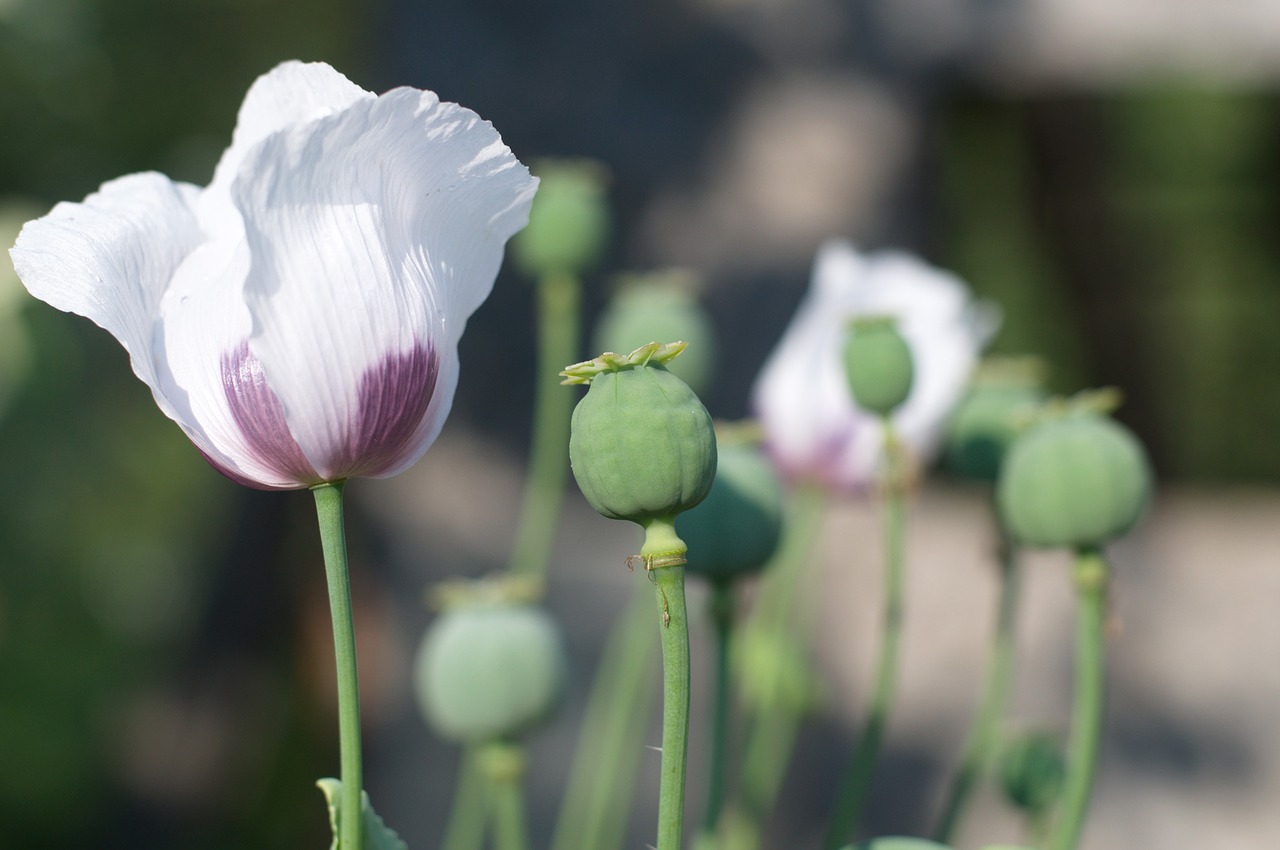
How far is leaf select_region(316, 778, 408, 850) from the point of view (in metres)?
0.27

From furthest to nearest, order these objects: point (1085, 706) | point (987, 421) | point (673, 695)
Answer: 1. point (987, 421)
2. point (1085, 706)
3. point (673, 695)

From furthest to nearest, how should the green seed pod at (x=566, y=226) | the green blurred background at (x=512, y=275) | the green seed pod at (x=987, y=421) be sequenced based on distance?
the green blurred background at (x=512, y=275), the green seed pod at (x=566, y=226), the green seed pod at (x=987, y=421)

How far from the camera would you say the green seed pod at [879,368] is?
40 cm

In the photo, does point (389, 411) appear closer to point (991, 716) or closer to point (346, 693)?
point (346, 693)

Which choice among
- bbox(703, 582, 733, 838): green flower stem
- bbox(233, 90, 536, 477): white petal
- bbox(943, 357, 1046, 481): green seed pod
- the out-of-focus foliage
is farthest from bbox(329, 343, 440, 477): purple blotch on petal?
the out-of-focus foliage

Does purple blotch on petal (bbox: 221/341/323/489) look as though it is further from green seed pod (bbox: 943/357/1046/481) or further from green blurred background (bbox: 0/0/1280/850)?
green blurred background (bbox: 0/0/1280/850)

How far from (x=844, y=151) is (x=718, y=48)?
170mm

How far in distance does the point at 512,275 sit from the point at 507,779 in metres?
1.01

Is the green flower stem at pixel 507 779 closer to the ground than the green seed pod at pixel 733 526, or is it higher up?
closer to the ground

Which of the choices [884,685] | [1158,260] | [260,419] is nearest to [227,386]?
[260,419]

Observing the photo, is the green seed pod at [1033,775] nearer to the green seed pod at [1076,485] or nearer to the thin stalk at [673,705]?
the green seed pod at [1076,485]

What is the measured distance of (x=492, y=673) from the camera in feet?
1.40

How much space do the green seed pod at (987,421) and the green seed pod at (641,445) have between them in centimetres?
21

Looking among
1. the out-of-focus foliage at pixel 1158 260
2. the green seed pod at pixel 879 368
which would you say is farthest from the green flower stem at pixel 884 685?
the out-of-focus foliage at pixel 1158 260
